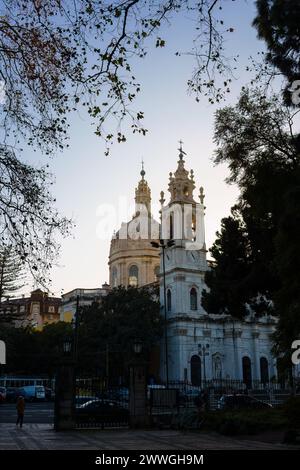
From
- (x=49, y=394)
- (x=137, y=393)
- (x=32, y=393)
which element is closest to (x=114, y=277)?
(x=49, y=394)

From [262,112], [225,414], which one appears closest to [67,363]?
[225,414]

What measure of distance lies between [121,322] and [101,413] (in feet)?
97.6

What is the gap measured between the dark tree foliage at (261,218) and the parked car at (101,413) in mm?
7423

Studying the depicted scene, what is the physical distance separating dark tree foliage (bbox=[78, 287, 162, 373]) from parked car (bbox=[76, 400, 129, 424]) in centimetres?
2630

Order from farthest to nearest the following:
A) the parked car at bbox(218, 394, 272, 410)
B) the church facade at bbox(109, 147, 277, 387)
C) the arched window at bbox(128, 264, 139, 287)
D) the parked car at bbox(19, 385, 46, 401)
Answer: the arched window at bbox(128, 264, 139, 287)
the church facade at bbox(109, 147, 277, 387)
the parked car at bbox(19, 385, 46, 401)
the parked car at bbox(218, 394, 272, 410)

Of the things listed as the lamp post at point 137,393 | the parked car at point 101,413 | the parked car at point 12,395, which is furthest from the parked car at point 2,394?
the lamp post at point 137,393

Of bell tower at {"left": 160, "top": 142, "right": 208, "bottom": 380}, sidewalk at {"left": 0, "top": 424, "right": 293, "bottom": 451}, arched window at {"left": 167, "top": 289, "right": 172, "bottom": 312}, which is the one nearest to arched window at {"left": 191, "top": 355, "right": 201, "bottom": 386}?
bell tower at {"left": 160, "top": 142, "right": 208, "bottom": 380}

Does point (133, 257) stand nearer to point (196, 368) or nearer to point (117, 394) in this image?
point (196, 368)

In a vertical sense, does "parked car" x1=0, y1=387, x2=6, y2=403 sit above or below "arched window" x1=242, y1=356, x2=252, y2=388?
below

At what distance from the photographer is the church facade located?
5428 cm

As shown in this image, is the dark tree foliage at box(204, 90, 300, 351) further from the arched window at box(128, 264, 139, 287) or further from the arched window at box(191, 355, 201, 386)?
the arched window at box(128, 264, 139, 287)

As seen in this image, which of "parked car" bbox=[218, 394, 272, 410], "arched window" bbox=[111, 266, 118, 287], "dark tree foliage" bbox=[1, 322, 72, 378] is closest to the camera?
"parked car" bbox=[218, 394, 272, 410]

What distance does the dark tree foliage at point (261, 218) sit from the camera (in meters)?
15.3

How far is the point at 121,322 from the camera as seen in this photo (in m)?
50.7
